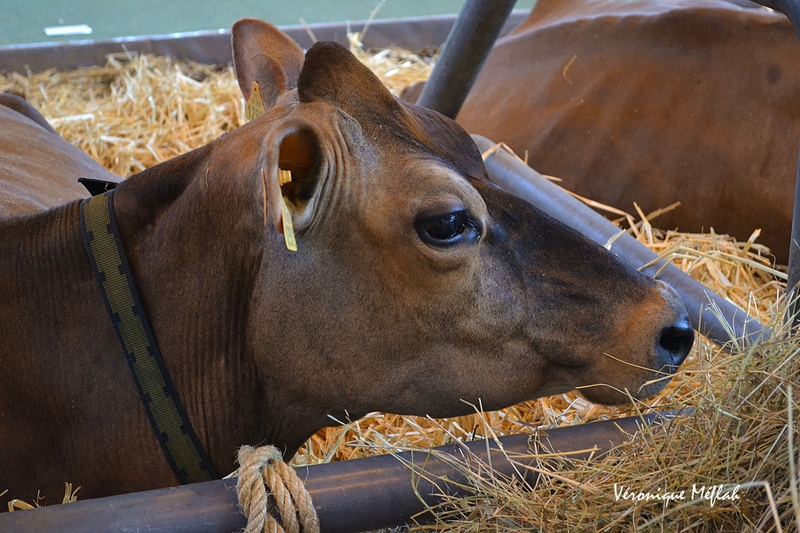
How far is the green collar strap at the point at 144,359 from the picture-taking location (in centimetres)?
189

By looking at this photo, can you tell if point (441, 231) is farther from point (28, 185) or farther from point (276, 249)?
point (28, 185)

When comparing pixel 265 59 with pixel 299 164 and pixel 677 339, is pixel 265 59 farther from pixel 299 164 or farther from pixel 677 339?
pixel 677 339

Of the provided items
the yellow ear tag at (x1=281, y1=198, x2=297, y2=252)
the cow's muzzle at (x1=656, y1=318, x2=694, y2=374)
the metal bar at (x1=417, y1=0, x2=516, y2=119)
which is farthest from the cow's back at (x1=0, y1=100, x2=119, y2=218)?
the cow's muzzle at (x1=656, y1=318, x2=694, y2=374)

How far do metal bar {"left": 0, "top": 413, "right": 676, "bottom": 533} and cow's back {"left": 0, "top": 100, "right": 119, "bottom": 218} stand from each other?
1.26m

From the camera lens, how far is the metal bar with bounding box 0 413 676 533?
4.78 ft

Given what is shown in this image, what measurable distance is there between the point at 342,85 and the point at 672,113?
7.21 feet

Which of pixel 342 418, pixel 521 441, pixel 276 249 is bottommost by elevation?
pixel 342 418

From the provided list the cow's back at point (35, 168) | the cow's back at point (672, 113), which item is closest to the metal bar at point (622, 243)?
the cow's back at point (672, 113)

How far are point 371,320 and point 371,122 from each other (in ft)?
1.48

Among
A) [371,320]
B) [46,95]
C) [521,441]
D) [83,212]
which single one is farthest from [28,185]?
[46,95]

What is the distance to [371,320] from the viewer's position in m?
1.84

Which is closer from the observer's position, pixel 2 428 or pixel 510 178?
pixel 2 428

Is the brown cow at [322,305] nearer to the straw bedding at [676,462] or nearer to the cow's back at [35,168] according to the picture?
the straw bedding at [676,462]

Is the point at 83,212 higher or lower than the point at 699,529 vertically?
higher
